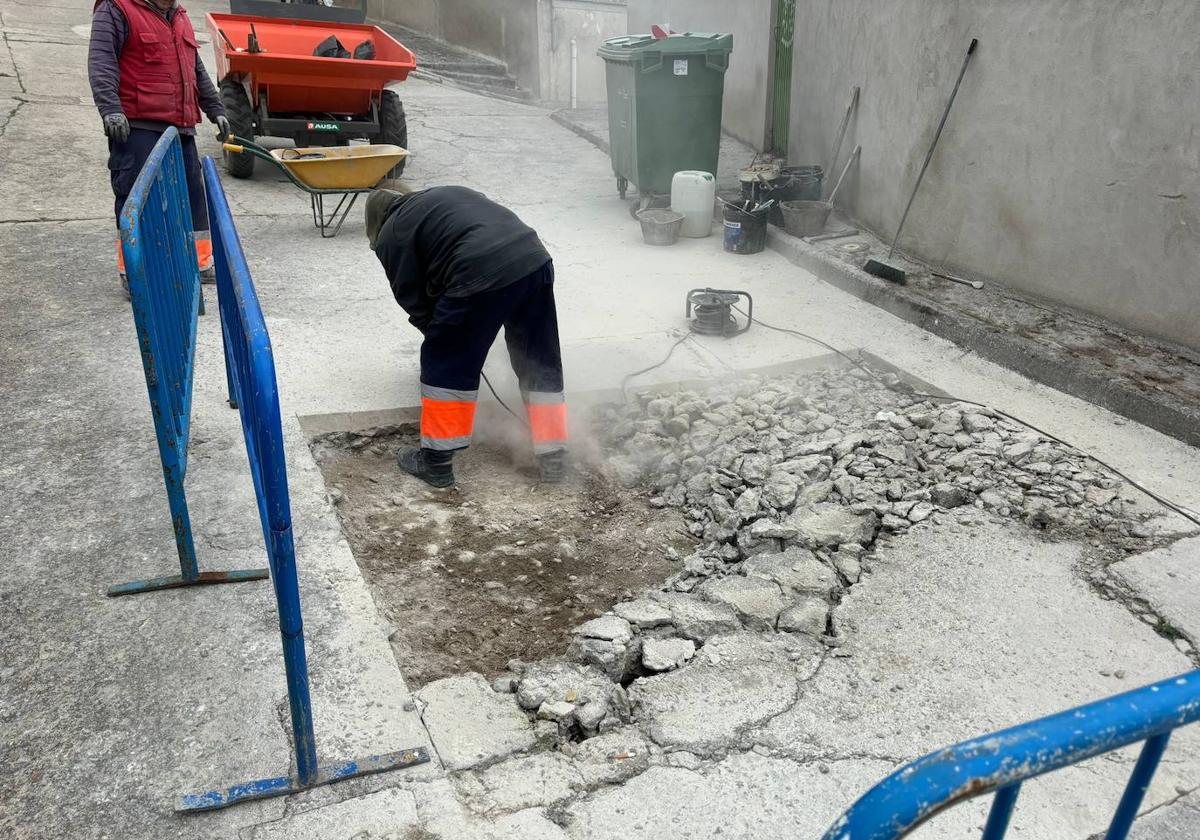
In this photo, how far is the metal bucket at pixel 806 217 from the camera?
23.2 ft

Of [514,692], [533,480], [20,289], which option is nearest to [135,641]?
[514,692]

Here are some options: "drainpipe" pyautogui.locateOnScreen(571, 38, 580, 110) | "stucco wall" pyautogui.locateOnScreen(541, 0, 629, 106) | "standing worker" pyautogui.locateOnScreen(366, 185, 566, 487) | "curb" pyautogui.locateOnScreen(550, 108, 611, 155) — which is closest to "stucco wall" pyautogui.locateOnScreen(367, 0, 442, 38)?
"stucco wall" pyautogui.locateOnScreen(541, 0, 629, 106)

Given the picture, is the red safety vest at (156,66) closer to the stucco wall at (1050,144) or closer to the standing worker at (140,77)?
the standing worker at (140,77)

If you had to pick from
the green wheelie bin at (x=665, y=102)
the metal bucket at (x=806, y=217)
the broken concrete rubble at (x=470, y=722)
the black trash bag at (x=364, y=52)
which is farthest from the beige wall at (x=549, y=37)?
the broken concrete rubble at (x=470, y=722)

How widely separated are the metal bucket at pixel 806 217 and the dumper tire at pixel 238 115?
4803 mm

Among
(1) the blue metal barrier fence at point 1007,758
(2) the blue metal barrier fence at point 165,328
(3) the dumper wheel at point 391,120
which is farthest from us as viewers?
(3) the dumper wheel at point 391,120

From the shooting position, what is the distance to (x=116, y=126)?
4.92 metres

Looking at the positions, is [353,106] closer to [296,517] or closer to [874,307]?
[874,307]

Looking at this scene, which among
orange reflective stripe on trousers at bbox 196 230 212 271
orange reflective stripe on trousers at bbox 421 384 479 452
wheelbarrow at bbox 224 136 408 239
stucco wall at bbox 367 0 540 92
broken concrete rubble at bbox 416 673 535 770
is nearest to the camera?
broken concrete rubble at bbox 416 673 535 770

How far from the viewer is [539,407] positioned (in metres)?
4.24

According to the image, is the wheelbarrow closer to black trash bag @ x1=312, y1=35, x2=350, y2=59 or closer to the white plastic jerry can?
black trash bag @ x1=312, y1=35, x2=350, y2=59

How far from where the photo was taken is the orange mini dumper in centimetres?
795

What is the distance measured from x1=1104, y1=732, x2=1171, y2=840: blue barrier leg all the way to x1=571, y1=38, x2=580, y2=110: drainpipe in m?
12.4

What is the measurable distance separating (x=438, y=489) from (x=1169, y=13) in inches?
173
